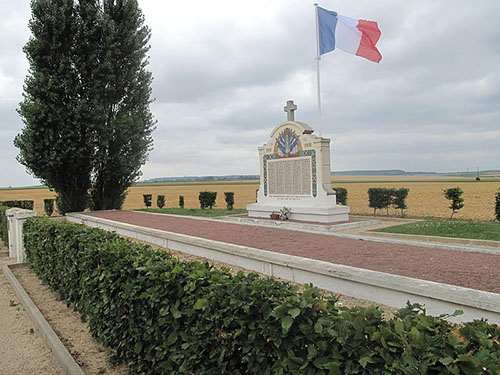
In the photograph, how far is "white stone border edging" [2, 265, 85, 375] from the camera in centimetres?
364

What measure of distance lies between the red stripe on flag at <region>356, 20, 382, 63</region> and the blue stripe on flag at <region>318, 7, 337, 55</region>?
1048 millimetres

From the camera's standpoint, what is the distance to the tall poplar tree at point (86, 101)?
52.4ft

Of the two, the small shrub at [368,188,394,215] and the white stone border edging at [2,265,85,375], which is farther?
the small shrub at [368,188,394,215]

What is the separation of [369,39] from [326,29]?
173cm

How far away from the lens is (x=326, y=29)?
13836 millimetres

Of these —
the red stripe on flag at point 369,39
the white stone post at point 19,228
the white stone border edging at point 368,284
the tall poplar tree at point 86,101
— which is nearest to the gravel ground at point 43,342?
the white stone border edging at point 368,284

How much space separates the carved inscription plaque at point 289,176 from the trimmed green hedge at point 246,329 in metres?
9.53

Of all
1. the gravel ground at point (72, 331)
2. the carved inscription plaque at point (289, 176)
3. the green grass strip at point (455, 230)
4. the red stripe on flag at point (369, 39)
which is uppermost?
the red stripe on flag at point (369, 39)

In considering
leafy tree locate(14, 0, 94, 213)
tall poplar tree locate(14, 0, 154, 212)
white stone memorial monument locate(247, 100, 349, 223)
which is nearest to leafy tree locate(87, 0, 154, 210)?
tall poplar tree locate(14, 0, 154, 212)

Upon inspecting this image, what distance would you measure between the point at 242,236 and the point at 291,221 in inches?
162

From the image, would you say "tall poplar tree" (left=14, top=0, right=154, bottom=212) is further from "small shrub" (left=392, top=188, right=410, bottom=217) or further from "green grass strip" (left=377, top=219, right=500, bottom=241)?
"green grass strip" (left=377, top=219, right=500, bottom=241)

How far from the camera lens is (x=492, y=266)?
17.4 feet

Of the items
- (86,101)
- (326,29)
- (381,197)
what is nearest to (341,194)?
(381,197)

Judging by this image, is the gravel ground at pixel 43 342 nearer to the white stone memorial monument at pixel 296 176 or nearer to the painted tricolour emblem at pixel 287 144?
the white stone memorial monument at pixel 296 176
